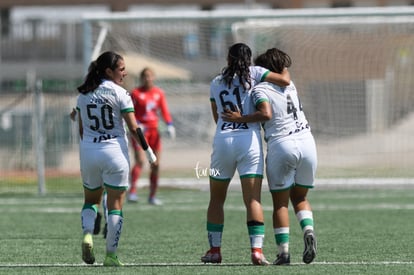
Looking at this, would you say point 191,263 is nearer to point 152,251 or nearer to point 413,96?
point 152,251

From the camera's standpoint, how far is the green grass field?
1029 cm

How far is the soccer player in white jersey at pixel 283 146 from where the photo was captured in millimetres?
10414

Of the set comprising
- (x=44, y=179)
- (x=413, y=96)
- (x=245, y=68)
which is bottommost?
(x=44, y=179)

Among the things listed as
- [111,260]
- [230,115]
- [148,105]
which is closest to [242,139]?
[230,115]

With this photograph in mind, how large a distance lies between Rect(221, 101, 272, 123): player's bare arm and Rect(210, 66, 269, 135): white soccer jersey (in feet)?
0.25

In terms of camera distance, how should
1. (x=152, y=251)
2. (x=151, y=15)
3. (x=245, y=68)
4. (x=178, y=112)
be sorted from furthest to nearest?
(x=178, y=112) → (x=151, y=15) → (x=152, y=251) → (x=245, y=68)

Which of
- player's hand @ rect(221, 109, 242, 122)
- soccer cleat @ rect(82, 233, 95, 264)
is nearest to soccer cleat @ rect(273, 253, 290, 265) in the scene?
player's hand @ rect(221, 109, 242, 122)

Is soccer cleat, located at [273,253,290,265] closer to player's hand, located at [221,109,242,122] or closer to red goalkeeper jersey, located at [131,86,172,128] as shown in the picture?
player's hand, located at [221,109,242,122]

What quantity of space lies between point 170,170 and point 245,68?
1345cm

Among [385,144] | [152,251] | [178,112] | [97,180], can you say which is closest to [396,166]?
[385,144]

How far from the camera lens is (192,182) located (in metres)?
22.7

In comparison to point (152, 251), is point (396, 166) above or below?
below

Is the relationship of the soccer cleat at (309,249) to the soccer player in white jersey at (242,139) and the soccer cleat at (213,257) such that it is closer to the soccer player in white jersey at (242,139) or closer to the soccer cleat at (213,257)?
the soccer player in white jersey at (242,139)

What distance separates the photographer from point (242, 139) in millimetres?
10438
